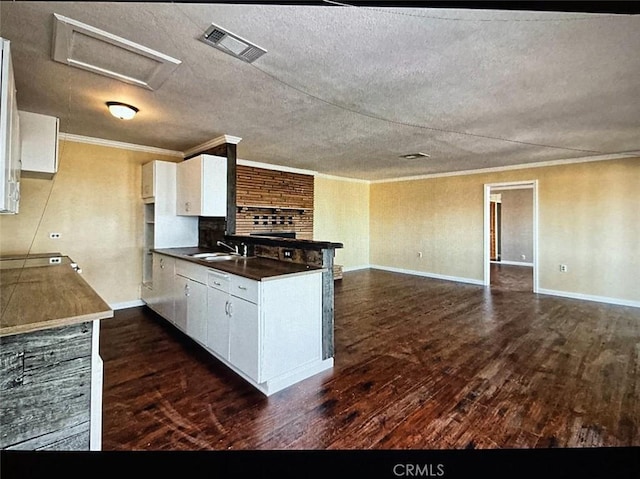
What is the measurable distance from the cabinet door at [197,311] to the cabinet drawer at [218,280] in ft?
0.42

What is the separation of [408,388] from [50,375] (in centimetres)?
164

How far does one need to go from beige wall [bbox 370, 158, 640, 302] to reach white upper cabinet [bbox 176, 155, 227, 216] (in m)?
4.21

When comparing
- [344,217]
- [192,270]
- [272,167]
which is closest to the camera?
[192,270]

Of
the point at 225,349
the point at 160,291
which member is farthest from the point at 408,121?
the point at 160,291

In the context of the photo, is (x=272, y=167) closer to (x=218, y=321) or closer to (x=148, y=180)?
(x=148, y=180)

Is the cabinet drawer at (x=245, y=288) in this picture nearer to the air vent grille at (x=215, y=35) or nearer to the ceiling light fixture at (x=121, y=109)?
the air vent grille at (x=215, y=35)

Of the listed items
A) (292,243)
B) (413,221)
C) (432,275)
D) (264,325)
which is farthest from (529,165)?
(264,325)

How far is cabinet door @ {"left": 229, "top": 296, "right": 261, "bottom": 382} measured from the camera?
1.86m

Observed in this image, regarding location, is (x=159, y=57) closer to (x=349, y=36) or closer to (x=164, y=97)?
(x=164, y=97)

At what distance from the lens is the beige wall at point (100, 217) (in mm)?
3092

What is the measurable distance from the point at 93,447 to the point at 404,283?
5.01 metres

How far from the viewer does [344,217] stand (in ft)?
21.8

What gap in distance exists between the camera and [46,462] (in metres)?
0.54

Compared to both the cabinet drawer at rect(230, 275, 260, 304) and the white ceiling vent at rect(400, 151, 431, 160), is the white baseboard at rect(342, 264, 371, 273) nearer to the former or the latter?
the white ceiling vent at rect(400, 151, 431, 160)
